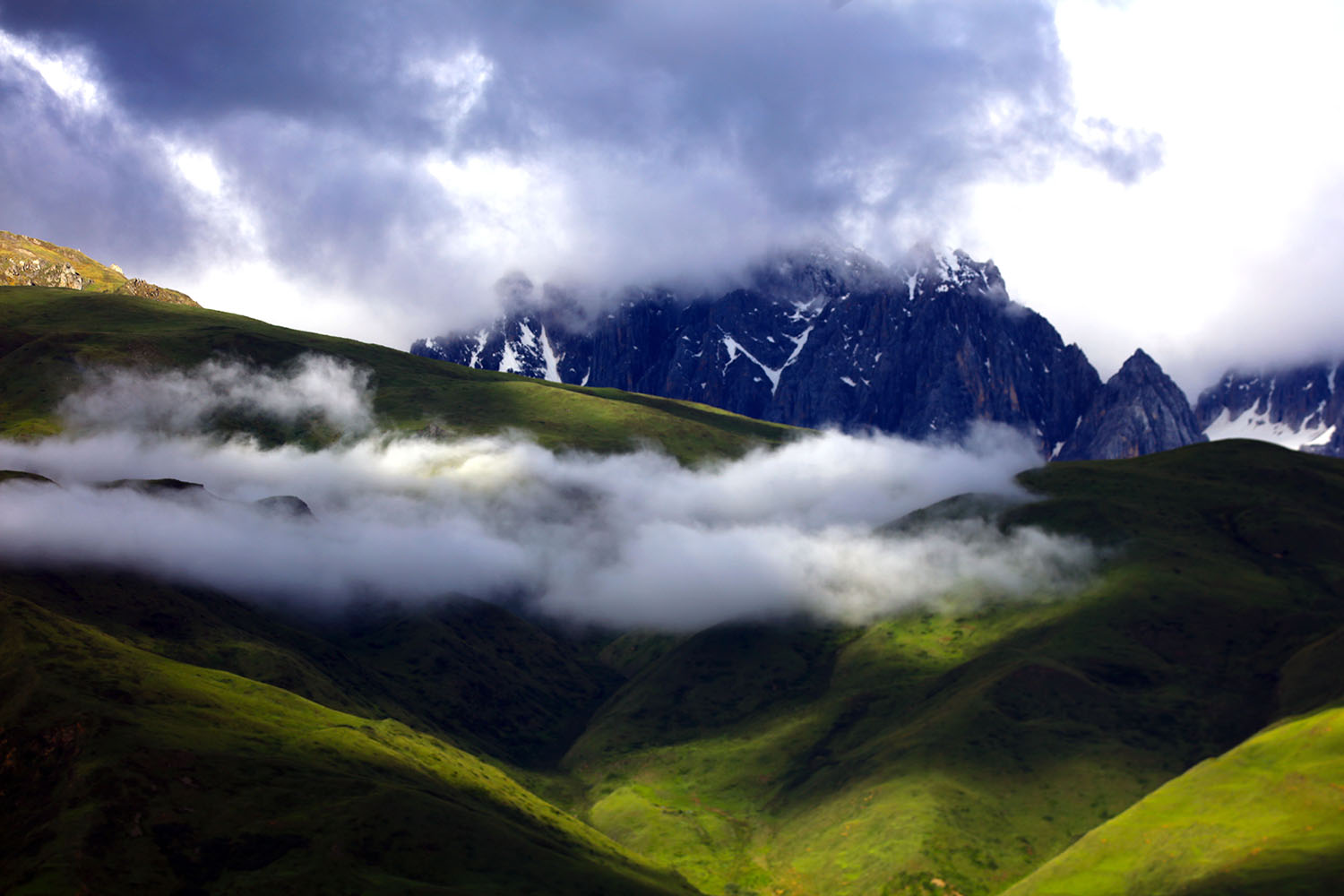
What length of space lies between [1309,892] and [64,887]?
690 ft

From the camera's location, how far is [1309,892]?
200 m

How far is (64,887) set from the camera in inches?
7707

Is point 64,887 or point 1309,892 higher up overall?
point 1309,892
